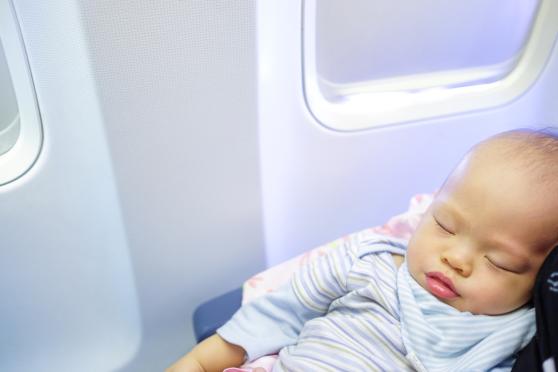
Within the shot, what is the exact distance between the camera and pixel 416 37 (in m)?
1.10

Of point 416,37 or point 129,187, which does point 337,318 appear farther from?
point 416,37

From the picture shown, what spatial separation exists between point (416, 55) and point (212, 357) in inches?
32.4

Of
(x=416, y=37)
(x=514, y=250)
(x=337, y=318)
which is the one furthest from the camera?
(x=416, y=37)

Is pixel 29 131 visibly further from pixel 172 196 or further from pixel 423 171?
pixel 423 171

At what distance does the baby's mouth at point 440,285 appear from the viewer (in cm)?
68

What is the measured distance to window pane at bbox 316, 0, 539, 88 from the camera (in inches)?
39.4

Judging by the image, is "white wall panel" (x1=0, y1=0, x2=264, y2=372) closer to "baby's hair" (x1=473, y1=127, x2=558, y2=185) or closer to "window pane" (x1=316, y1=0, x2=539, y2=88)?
"window pane" (x1=316, y1=0, x2=539, y2=88)

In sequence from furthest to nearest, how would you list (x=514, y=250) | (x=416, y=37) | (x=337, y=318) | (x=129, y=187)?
→ (x=416, y=37), (x=129, y=187), (x=337, y=318), (x=514, y=250)

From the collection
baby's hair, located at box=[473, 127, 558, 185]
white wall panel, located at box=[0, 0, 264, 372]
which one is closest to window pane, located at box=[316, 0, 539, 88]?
white wall panel, located at box=[0, 0, 264, 372]

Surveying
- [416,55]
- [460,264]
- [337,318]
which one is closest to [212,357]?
[337,318]

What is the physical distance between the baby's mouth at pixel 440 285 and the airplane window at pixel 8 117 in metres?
0.74

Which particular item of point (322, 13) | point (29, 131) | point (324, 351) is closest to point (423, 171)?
point (322, 13)

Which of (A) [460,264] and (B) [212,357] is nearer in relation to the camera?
(A) [460,264]

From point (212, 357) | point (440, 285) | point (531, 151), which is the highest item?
point (531, 151)
